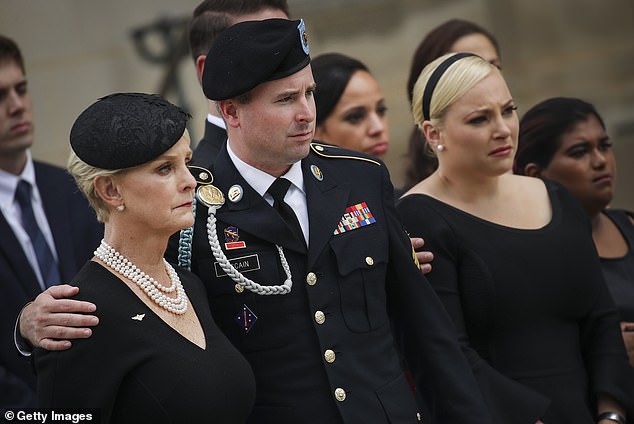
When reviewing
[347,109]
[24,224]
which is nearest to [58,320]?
[24,224]

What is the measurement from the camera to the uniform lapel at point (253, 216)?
117 inches

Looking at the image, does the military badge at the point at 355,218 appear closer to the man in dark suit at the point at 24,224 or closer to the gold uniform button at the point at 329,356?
the gold uniform button at the point at 329,356

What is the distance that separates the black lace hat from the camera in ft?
8.78

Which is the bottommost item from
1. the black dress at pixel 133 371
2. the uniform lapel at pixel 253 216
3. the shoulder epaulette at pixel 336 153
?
the black dress at pixel 133 371

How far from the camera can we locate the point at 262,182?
3.05 meters

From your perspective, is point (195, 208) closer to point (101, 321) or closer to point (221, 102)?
point (221, 102)

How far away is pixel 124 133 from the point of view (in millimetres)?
2676

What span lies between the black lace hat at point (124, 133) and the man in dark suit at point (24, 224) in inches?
51.9

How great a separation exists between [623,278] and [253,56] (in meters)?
1.64

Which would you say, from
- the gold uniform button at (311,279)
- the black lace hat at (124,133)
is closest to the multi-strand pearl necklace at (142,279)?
the black lace hat at (124,133)

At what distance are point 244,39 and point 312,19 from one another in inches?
201

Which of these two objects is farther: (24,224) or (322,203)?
(24,224)

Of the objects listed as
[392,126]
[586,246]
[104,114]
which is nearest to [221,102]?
[104,114]

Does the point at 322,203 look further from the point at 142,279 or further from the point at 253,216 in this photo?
the point at 142,279
